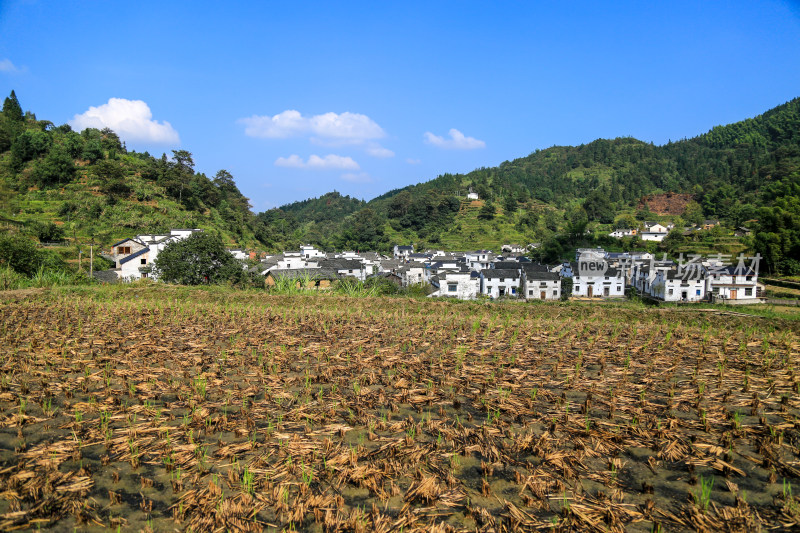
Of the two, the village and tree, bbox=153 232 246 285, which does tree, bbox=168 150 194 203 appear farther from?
tree, bbox=153 232 246 285

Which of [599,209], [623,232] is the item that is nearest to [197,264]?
[623,232]

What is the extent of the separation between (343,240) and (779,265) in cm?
6690

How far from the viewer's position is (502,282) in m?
41.8

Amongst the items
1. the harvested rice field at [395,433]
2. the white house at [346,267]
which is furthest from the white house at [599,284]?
the harvested rice field at [395,433]

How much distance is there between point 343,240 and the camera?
85500 mm

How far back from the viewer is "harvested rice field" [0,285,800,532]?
8.46 ft

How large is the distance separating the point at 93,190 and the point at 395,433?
61.7 m

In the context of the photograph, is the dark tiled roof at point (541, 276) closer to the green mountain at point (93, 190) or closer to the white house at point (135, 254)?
the white house at point (135, 254)

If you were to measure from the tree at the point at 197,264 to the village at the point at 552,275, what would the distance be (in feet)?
23.8

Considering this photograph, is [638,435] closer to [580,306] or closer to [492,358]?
[492,358]

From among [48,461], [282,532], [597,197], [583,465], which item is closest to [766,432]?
[583,465]

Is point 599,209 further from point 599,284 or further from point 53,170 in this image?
point 53,170

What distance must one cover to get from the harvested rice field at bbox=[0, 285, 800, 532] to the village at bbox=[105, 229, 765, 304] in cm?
2365

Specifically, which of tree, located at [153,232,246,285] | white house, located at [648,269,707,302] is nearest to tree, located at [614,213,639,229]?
white house, located at [648,269,707,302]
